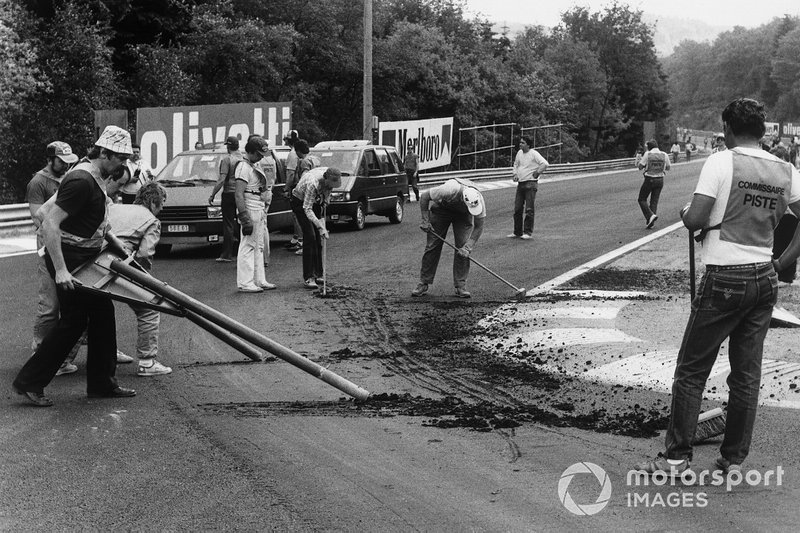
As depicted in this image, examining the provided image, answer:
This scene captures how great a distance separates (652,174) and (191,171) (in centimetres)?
956

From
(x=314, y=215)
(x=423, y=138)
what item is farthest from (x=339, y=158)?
(x=423, y=138)

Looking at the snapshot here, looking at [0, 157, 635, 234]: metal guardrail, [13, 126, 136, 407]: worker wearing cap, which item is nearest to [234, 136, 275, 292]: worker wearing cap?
[13, 126, 136, 407]: worker wearing cap

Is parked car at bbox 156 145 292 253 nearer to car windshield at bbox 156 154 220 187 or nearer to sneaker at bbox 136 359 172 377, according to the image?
car windshield at bbox 156 154 220 187

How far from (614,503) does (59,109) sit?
25907 millimetres

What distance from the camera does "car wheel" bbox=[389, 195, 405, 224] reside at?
2393 cm

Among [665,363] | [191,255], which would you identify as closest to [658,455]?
[665,363]

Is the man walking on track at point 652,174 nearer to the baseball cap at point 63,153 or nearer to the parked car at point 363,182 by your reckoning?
the parked car at point 363,182

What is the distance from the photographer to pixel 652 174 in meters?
22.5

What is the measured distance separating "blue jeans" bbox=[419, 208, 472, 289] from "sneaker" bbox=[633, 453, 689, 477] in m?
7.41

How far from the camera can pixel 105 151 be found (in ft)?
24.9

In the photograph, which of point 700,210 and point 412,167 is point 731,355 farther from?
point 412,167

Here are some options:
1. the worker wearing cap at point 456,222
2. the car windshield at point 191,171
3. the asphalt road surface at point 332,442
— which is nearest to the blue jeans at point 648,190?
the car windshield at point 191,171

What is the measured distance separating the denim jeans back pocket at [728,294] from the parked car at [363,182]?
16375mm

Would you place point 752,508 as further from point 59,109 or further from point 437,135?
point 437,135
